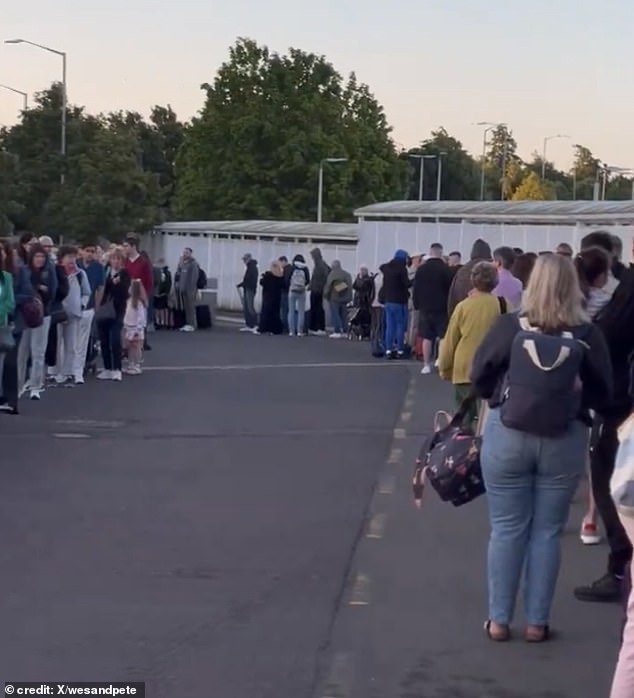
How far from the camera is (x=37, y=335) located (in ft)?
55.9

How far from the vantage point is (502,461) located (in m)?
6.80

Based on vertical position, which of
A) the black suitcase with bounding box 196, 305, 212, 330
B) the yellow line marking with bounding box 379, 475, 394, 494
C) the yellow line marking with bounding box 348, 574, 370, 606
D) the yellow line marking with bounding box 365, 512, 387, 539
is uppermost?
the yellow line marking with bounding box 348, 574, 370, 606

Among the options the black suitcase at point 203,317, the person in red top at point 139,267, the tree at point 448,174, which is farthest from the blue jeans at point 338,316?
the tree at point 448,174

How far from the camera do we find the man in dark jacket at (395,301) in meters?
24.7

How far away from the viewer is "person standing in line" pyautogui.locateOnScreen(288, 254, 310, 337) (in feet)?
105

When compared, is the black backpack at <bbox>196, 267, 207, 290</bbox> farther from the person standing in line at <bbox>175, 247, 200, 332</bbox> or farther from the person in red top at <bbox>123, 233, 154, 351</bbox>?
the person in red top at <bbox>123, 233, 154, 351</bbox>

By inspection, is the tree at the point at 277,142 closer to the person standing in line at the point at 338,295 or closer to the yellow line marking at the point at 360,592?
the person standing in line at the point at 338,295

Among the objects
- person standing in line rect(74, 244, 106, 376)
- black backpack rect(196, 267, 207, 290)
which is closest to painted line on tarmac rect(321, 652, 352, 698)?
person standing in line rect(74, 244, 106, 376)

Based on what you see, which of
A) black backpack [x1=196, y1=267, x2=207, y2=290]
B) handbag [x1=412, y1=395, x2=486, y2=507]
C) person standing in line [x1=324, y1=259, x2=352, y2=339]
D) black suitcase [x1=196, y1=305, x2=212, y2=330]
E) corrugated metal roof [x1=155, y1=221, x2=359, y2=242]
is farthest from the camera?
corrugated metal roof [x1=155, y1=221, x2=359, y2=242]

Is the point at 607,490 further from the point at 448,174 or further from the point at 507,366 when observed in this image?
the point at 448,174

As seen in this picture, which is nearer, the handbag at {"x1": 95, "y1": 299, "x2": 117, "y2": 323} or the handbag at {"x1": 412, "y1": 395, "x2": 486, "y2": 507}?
the handbag at {"x1": 412, "y1": 395, "x2": 486, "y2": 507}

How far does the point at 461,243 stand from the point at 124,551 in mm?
27159

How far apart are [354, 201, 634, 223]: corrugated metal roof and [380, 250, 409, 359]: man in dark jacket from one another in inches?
291

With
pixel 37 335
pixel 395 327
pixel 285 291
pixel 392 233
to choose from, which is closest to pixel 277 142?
pixel 392 233
